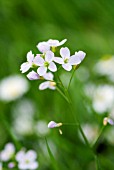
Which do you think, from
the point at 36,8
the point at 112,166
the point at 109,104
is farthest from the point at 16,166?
the point at 36,8

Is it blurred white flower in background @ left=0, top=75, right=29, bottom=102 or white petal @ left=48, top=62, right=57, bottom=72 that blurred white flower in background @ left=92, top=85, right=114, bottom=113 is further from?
white petal @ left=48, top=62, right=57, bottom=72

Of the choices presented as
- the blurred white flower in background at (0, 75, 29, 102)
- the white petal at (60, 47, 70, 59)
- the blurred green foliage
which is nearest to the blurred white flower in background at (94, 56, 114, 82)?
the blurred green foliage

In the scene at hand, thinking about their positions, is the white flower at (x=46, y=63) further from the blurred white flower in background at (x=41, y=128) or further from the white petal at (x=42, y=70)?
the blurred white flower in background at (x=41, y=128)

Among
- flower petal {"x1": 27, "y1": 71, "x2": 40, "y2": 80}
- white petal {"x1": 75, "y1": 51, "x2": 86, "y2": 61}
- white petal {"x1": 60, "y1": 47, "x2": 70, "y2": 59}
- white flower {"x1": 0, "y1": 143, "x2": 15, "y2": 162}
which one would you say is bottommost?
white flower {"x1": 0, "y1": 143, "x2": 15, "y2": 162}

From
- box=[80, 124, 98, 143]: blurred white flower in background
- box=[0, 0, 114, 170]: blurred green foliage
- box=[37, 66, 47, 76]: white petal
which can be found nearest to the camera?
box=[37, 66, 47, 76]: white petal

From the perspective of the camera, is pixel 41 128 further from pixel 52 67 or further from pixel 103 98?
pixel 52 67

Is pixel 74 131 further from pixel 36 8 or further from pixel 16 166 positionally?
pixel 36 8

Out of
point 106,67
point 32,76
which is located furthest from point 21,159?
point 106,67
